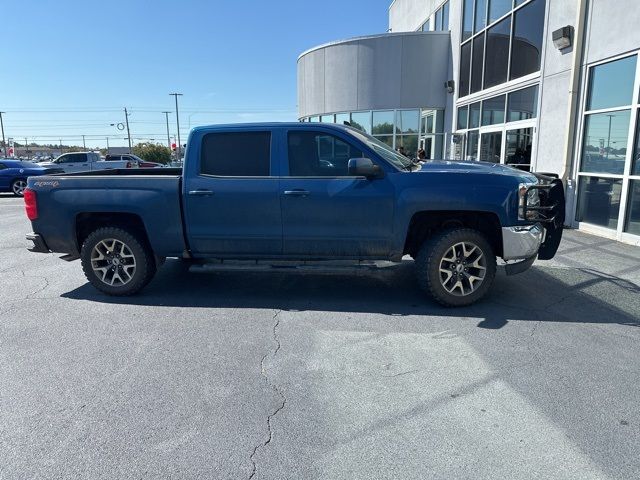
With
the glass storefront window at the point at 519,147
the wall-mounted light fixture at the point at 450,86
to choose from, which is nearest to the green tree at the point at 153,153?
the wall-mounted light fixture at the point at 450,86

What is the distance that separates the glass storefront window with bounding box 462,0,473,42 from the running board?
41.4 feet

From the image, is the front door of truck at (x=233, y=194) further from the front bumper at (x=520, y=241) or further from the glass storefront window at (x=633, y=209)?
the glass storefront window at (x=633, y=209)

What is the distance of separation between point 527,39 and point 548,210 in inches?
316

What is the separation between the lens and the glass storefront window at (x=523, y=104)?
1072cm

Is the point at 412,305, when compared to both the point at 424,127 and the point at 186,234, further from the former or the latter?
the point at 424,127

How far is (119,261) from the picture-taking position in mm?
5324

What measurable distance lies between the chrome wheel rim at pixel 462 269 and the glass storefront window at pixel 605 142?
518cm

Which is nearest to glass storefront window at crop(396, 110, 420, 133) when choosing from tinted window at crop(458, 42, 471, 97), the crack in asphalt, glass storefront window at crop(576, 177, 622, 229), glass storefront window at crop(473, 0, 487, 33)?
tinted window at crop(458, 42, 471, 97)

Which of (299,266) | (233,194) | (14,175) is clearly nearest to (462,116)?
(299,266)

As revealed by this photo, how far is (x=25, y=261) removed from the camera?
729 centimetres

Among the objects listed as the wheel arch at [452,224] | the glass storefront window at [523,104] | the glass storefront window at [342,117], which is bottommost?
the wheel arch at [452,224]

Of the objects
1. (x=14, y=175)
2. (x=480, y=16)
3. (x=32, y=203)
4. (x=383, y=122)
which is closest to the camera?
(x=32, y=203)

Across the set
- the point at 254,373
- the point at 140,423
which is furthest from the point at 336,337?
the point at 140,423

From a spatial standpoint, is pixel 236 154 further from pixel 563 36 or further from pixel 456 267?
pixel 563 36
